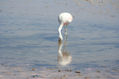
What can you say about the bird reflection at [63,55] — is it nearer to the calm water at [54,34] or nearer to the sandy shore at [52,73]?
the calm water at [54,34]

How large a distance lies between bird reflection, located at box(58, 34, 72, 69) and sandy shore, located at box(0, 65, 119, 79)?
29.3 inches

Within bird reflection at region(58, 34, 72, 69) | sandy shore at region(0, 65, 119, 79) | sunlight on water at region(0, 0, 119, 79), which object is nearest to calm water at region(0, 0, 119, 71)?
sunlight on water at region(0, 0, 119, 79)

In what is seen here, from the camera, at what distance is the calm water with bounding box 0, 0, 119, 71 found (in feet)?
27.1

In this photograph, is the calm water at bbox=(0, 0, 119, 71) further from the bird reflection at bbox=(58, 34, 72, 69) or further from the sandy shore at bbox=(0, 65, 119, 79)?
the sandy shore at bbox=(0, 65, 119, 79)

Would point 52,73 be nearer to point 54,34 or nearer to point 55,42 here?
point 55,42

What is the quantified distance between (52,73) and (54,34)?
158 inches

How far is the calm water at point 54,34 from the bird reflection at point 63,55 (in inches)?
4.0

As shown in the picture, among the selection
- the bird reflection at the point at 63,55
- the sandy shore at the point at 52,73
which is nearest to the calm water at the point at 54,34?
the bird reflection at the point at 63,55

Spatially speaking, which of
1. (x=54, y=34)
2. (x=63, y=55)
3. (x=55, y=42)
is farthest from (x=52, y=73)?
(x=54, y=34)

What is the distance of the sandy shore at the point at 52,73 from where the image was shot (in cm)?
674

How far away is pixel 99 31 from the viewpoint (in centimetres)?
1137

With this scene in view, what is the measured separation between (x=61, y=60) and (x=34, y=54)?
0.70 metres

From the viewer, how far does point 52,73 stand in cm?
702

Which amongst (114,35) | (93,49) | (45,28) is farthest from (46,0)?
(93,49)
